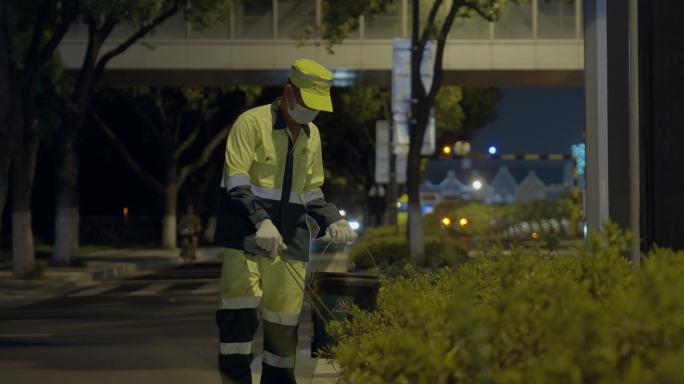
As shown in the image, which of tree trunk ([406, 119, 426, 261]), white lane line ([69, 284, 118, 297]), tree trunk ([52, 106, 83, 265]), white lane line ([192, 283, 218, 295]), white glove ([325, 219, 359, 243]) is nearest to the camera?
white glove ([325, 219, 359, 243])

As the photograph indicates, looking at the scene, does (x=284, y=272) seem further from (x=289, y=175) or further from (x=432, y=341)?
(x=432, y=341)

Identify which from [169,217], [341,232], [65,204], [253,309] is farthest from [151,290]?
[169,217]

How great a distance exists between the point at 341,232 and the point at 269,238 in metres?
0.83

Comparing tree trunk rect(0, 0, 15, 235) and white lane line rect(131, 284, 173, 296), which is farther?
white lane line rect(131, 284, 173, 296)

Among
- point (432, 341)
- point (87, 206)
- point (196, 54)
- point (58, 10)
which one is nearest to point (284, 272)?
point (432, 341)

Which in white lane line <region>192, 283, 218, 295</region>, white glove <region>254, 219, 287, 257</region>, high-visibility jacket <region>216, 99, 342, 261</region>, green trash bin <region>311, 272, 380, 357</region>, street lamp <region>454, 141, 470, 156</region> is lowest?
white lane line <region>192, 283, 218, 295</region>

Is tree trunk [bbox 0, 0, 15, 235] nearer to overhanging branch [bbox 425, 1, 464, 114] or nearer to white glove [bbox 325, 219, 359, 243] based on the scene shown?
overhanging branch [bbox 425, 1, 464, 114]

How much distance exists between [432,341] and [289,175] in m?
2.91

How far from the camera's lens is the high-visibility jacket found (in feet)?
24.8

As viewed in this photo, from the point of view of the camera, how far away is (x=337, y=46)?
127 ft

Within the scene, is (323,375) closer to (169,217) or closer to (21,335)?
(21,335)

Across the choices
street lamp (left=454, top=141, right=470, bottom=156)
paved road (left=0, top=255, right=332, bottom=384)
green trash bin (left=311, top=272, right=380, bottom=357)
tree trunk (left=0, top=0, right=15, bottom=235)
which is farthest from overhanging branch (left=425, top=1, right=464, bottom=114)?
green trash bin (left=311, top=272, right=380, bottom=357)

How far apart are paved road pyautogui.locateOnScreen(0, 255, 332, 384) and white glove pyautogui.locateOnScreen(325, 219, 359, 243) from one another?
8.46ft

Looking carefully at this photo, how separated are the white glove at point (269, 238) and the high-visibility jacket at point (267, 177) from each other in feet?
0.90
